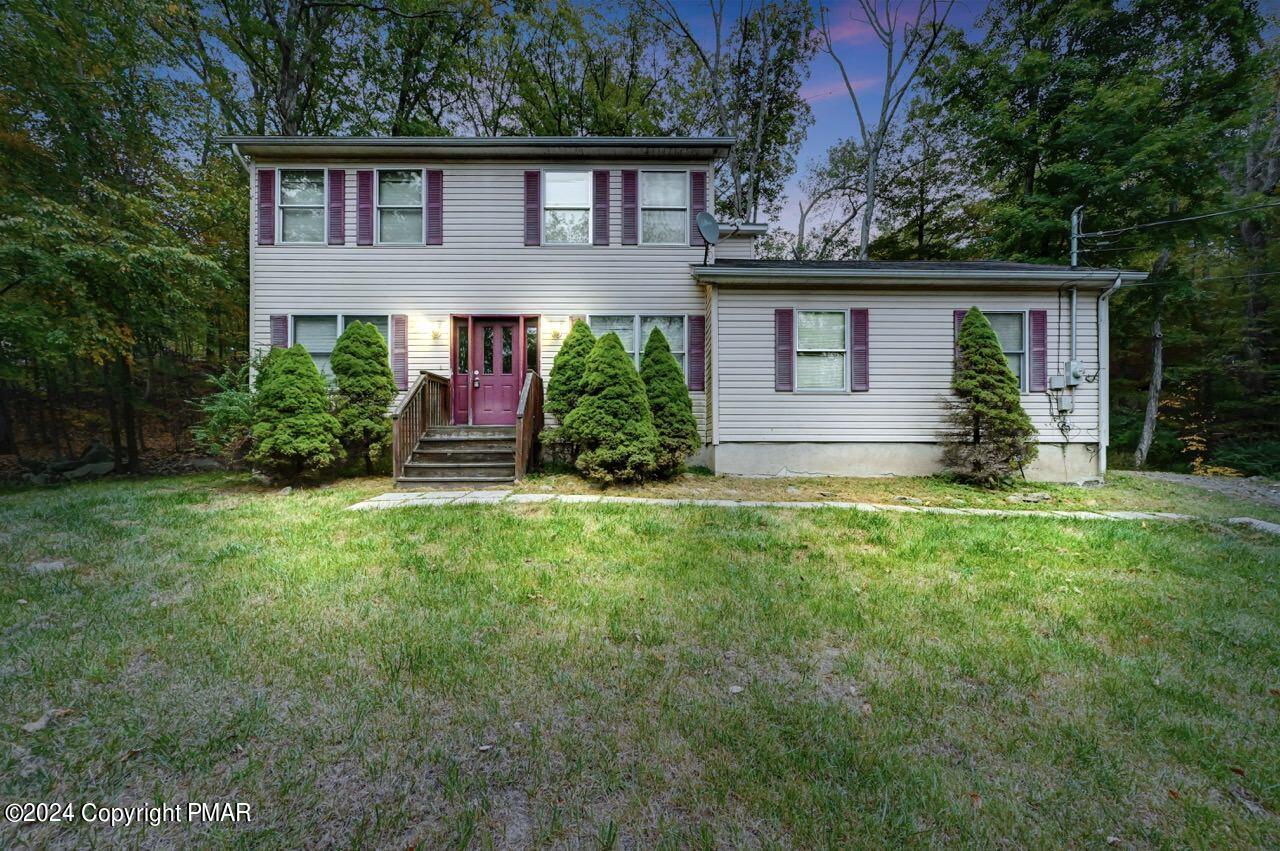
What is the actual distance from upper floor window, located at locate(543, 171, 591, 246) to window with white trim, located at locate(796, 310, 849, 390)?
14.3ft

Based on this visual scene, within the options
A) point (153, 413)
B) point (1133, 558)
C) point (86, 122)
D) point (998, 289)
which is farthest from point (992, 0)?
point (153, 413)

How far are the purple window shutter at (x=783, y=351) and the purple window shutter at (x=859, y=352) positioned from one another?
105 cm

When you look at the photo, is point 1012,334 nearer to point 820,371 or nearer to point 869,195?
point 820,371

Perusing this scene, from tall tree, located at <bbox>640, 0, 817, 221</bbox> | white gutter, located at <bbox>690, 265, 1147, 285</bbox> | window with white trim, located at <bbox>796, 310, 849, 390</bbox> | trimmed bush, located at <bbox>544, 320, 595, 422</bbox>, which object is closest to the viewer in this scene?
trimmed bush, located at <bbox>544, 320, 595, 422</bbox>

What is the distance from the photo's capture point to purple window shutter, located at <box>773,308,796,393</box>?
8.16 m

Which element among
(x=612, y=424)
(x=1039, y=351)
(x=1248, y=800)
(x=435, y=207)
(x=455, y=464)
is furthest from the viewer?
Answer: (x=435, y=207)

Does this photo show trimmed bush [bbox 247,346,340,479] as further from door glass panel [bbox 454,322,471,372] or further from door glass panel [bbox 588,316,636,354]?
door glass panel [bbox 588,316,636,354]

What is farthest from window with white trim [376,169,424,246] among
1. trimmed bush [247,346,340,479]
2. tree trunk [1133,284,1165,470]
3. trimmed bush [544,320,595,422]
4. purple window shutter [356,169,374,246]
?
tree trunk [1133,284,1165,470]

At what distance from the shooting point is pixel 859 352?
322 inches

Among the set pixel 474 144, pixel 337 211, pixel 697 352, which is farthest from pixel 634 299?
pixel 337 211

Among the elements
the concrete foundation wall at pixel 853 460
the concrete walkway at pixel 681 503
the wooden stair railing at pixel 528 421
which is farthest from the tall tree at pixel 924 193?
the wooden stair railing at pixel 528 421

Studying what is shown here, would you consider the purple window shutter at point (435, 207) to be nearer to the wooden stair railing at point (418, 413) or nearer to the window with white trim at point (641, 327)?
the wooden stair railing at point (418, 413)

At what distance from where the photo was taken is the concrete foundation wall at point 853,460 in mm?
8102

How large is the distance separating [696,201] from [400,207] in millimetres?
5553
